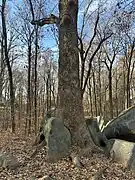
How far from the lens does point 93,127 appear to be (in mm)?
10484

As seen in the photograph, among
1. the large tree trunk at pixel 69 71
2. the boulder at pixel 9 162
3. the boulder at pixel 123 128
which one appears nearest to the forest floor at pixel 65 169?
the boulder at pixel 9 162

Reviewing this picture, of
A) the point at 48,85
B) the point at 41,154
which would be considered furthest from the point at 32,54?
the point at 41,154

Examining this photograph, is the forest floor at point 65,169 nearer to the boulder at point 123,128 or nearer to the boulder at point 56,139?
the boulder at point 56,139

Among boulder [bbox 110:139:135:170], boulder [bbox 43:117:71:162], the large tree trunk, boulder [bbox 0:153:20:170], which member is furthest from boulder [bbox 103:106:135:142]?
boulder [bbox 0:153:20:170]

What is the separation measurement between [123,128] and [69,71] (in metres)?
3.26

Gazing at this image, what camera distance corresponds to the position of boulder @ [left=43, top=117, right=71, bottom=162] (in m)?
8.62

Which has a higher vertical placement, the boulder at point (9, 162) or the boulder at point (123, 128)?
the boulder at point (123, 128)

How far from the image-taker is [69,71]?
9.62 meters

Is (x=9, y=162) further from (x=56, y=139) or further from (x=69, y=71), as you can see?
(x=69, y=71)

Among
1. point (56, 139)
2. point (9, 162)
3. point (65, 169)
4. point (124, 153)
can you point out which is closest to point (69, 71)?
point (56, 139)

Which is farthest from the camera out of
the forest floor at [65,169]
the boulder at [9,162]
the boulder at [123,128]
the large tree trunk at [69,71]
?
the boulder at [123,128]

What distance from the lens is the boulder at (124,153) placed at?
866cm

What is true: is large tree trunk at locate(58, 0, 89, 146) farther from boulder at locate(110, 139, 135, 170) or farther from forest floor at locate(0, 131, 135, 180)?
boulder at locate(110, 139, 135, 170)

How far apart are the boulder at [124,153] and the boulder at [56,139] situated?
4.97 feet
